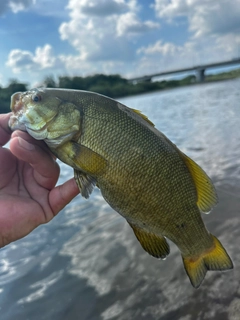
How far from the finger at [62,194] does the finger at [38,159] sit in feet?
0.35

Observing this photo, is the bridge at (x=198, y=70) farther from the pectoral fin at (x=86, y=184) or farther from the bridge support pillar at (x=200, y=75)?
the pectoral fin at (x=86, y=184)

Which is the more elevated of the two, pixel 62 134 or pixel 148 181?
pixel 62 134

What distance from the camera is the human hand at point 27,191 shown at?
3.03 metres

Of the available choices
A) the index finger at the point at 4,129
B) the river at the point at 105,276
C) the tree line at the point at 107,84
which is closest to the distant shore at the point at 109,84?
the tree line at the point at 107,84

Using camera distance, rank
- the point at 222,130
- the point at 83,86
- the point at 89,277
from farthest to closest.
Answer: the point at 83,86 → the point at 222,130 → the point at 89,277

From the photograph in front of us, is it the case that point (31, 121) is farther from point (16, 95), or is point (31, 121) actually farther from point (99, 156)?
point (99, 156)

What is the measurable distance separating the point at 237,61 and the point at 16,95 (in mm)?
77021

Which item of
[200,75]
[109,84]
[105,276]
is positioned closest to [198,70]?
[200,75]

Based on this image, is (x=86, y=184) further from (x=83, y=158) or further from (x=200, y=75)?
(x=200, y=75)

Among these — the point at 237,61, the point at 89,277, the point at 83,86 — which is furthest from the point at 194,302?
the point at 237,61

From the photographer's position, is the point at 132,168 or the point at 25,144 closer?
the point at 132,168

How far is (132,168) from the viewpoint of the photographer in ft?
8.41

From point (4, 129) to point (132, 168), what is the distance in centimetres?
138

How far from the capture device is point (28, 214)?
10.2 ft
